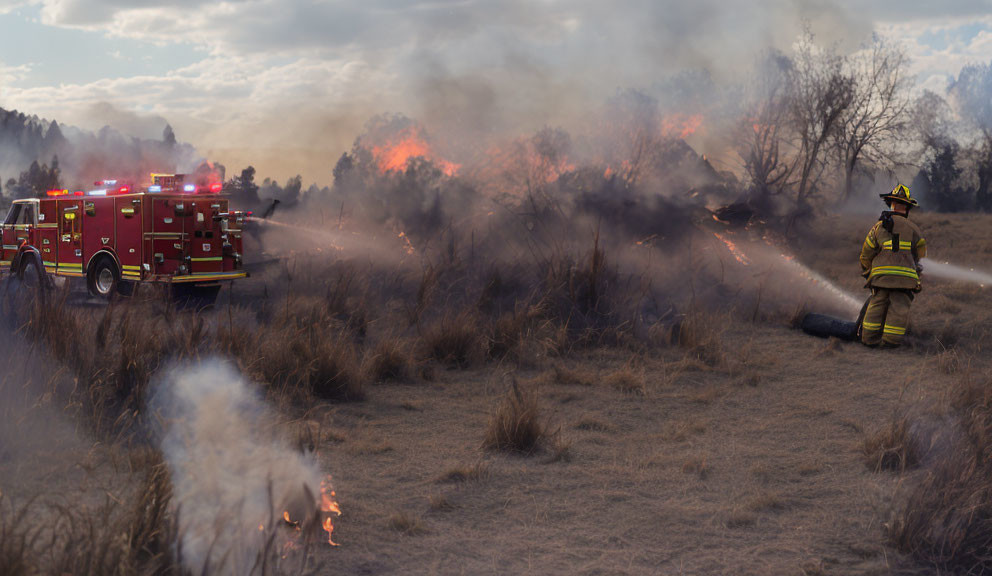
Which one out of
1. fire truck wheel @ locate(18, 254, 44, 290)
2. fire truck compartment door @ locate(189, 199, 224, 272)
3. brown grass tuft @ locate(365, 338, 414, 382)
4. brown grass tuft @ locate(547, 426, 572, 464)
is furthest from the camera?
fire truck wheel @ locate(18, 254, 44, 290)

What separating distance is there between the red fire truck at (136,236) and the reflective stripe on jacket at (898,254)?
8.89 m

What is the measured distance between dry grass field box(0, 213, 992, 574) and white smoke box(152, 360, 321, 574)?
0.12 m

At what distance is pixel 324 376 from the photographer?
21.7ft

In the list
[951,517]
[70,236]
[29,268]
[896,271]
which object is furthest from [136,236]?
[951,517]

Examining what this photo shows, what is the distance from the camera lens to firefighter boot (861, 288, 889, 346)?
29.8 ft

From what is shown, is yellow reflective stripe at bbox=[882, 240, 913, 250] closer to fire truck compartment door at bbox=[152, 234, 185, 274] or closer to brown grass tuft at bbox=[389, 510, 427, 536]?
brown grass tuft at bbox=[389, 510, 427, 536]

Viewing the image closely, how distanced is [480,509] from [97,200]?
33.6ft

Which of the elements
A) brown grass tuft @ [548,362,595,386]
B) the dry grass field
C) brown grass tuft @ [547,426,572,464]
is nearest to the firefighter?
the dry grass field

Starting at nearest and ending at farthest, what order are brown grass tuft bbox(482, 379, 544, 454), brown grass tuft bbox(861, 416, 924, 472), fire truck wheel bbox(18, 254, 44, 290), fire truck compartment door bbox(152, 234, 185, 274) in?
brown grass tuft bbox(861, 416, 924, 472)
brown grass tuft bbox(482, 379, 544, 454)
fire truck compartment door bbox(152, 234, 185, 274)
fire truck wheel bbox(18, 254, 44, 290)

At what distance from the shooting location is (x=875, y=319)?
29.8 ft

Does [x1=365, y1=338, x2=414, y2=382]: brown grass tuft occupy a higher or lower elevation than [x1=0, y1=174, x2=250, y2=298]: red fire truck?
lower

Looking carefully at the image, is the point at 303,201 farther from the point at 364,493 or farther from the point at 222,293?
the point at 364,493

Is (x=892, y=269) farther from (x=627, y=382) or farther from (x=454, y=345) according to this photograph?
(x=454, y=345)

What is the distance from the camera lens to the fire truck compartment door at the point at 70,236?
493 inches
